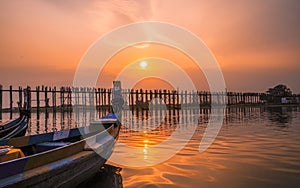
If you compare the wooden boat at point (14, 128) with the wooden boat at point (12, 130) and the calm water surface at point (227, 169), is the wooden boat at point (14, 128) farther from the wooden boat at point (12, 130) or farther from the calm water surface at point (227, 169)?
the calm water surface at point (227, 169)

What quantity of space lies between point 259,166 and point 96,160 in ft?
14.5

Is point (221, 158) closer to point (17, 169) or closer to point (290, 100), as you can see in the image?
point (17, 169)

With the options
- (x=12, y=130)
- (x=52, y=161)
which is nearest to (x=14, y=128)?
(x=12, y=130)

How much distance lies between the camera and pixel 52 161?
489cm

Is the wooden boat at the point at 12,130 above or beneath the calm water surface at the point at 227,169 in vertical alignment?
above

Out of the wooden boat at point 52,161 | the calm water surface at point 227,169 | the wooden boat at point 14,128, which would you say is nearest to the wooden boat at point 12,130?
the wooden boat at point 14,128

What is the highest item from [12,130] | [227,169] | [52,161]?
[52,161]

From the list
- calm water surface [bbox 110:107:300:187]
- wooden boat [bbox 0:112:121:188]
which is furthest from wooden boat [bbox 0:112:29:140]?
calm water surface [bbox 110:107:300:187]

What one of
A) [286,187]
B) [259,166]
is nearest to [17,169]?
[286,187]

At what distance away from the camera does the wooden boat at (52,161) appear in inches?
158

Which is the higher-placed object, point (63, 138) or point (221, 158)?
point (63, 138)

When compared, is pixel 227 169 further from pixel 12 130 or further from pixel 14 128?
pixel 14 128

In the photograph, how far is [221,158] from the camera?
8.45 m

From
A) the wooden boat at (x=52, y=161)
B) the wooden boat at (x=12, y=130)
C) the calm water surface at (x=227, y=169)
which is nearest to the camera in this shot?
the wooden boat at (x=52, y=161)
